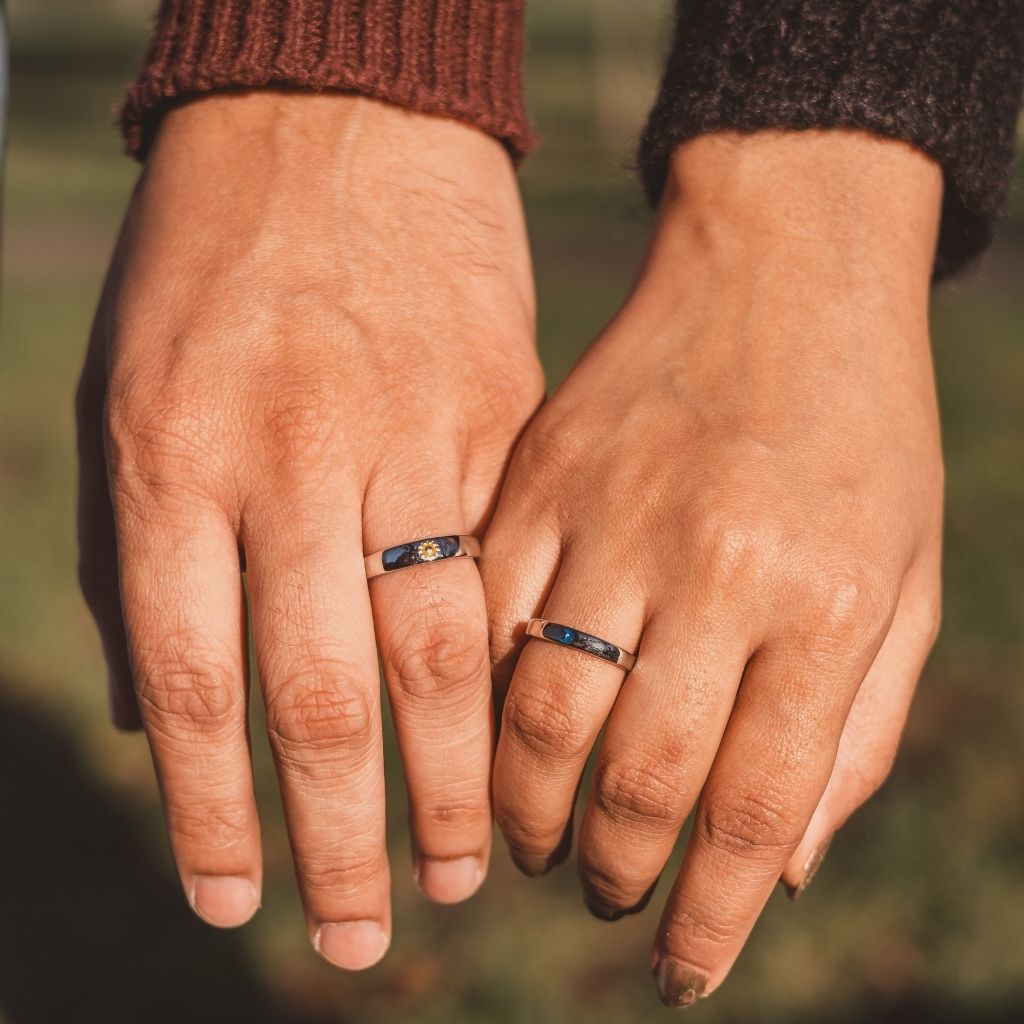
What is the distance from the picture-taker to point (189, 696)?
4.49 feet

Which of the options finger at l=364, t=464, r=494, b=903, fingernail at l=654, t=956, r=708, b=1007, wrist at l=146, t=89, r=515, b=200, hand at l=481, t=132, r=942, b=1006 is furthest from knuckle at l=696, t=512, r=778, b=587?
wrist at l=146, t=89, r=515, b=200

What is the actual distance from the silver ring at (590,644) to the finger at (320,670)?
231mm

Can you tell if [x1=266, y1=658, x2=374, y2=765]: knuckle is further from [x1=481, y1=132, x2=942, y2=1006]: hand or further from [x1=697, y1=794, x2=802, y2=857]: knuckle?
[x1=697, y1=794, x2=802, y2=857]: knuckle

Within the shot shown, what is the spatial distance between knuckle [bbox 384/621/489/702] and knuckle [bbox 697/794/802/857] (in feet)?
1.15

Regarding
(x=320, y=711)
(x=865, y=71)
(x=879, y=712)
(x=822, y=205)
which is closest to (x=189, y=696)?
(x=320, y=711)

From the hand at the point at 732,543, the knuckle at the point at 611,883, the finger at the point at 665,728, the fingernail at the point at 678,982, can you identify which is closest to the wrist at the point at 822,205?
the hand at the point at 732,543

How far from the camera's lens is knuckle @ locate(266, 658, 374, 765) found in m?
1.35

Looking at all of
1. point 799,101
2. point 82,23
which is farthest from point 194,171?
point 82,23

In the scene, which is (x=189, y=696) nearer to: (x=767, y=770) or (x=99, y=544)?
(x=99, y=544)

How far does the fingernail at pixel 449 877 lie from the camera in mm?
1535

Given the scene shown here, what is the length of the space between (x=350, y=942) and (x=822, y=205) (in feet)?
3.91

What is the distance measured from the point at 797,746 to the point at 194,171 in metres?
1.11

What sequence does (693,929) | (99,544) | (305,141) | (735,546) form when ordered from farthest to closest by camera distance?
(99,544), (305,141), (693,929), (735,546)

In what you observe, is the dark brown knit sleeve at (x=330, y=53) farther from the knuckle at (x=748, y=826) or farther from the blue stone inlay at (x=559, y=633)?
the knuckle at (x=748, y=826)
